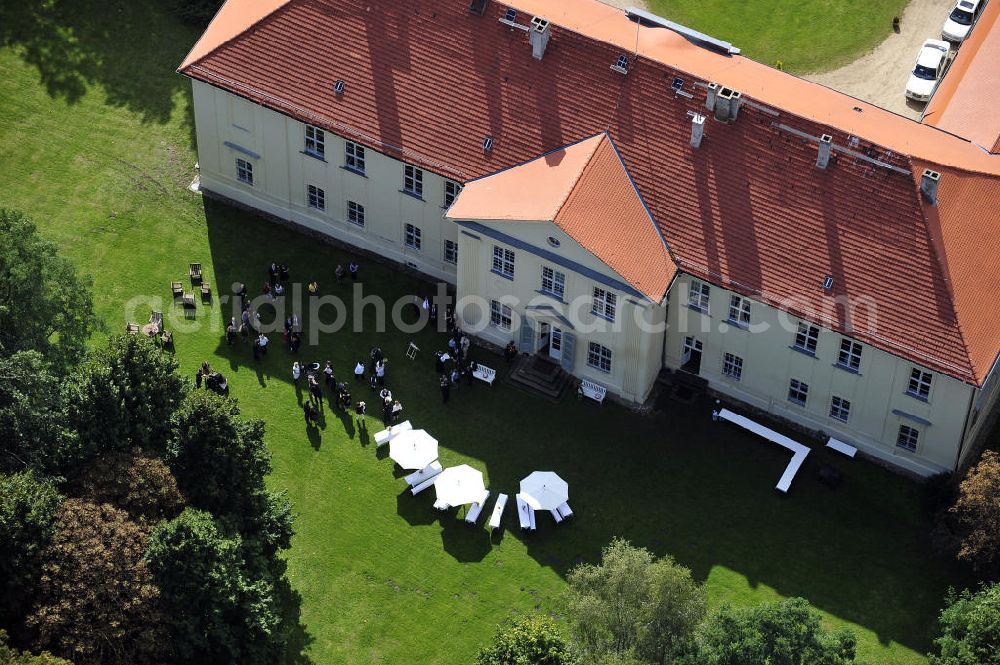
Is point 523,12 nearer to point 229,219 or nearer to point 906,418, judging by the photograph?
point 229,219

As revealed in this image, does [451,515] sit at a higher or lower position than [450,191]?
lower

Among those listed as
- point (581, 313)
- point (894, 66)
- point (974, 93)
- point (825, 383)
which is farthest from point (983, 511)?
point (894, 66)

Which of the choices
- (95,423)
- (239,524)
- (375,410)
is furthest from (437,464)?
(95,423)

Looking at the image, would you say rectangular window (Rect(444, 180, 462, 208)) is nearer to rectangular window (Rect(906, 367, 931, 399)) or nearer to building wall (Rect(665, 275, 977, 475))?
building wall (Rect(665, 275, 977, 475))

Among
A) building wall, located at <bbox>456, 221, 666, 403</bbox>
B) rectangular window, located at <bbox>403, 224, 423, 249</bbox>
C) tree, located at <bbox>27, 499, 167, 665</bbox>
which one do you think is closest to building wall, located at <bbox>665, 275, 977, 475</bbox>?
building wall, located at <bbox>456, 221, 666, 403</bbox>

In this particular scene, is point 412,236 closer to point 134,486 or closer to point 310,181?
point 310,181
